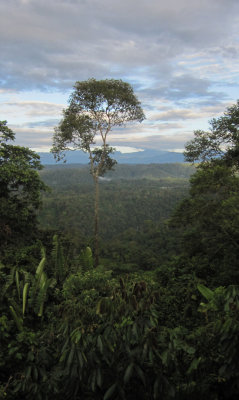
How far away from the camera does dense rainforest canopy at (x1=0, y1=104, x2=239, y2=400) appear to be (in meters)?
2.81

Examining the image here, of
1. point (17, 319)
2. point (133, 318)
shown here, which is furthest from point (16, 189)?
point (133, 318)

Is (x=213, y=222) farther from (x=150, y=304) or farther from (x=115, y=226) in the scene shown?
(x=115, y=226)

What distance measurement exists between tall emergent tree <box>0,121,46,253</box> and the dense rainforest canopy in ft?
0.91

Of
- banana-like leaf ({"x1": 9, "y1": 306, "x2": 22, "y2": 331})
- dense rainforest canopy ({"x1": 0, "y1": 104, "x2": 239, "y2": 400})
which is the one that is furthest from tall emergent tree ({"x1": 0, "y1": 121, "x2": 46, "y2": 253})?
banana-like leaf ({"x1": 9, "y1": 306, "x2": 22, "y2": 331})

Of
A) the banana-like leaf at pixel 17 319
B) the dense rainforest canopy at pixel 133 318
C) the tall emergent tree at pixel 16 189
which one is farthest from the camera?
the tall emergent tree at pixel 16 189

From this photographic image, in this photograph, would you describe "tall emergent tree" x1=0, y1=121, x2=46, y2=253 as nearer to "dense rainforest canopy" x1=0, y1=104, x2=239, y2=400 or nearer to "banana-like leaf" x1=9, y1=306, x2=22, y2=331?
"dense rainforest canopy" x1=0, y1=104, x2=239, y2=400

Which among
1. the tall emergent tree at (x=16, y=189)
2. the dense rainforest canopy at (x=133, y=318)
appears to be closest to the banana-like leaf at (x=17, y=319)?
the dense rainforest canopy at (x=133, y=318)

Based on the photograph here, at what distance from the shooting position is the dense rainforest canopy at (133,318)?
2.81m

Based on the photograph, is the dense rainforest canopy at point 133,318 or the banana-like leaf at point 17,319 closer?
the dense rainforest canopy at point 133,318

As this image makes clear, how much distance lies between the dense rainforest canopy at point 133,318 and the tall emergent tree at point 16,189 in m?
0.28

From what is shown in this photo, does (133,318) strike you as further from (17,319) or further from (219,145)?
(219,145)

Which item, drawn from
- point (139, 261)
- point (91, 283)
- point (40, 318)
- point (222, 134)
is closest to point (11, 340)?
point (40, 318)

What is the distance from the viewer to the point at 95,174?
63.1ft

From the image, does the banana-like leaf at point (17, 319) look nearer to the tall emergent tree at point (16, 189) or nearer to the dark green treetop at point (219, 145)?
the tall emergent tree at point (16, 189)
